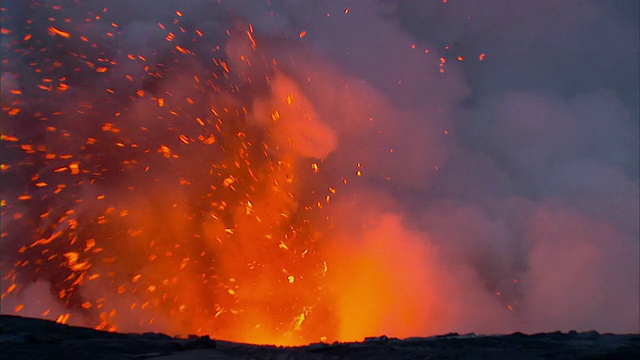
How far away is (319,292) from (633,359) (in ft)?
37.3

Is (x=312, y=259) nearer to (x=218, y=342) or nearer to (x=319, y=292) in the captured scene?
(x=319, y=292)

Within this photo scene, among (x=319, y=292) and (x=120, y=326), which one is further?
(x=120, y=326)

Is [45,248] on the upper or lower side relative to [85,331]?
upper

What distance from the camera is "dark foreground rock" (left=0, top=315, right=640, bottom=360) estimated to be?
619 cm

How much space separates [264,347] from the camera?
7703 millimetres

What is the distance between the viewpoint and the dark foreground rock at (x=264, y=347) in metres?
6.19

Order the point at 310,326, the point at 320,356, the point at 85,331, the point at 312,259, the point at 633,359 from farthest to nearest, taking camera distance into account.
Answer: the point at 312,259, the point at 310,326, the point at 85,331, the point at 320,356, the point at 633,359

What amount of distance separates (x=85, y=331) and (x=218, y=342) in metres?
1.83

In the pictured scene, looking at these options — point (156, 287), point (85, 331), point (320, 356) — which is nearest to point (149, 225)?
point (156, 287)

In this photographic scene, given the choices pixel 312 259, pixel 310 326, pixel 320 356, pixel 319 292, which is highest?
pixel 312 259

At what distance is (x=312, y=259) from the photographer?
17.9m

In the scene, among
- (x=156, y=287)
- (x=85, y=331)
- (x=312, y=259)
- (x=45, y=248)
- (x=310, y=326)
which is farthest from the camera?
(x=45, y=248)

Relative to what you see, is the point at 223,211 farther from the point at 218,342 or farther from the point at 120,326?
the point at 218,342

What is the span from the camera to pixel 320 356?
22.2 ft
